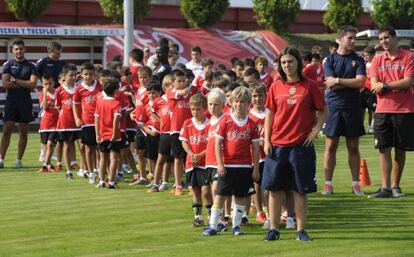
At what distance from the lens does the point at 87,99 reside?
1789 centimetres

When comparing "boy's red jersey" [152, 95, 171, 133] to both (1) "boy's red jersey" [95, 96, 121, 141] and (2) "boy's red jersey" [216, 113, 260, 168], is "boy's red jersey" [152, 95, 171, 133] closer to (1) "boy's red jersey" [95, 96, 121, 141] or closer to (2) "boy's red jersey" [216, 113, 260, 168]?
(1) "boy's red jersey" [95, 96, 121, 141]

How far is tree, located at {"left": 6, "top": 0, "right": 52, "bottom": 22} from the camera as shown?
100 ft

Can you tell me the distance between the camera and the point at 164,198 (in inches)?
615

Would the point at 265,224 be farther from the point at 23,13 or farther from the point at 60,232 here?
the point at 23,13

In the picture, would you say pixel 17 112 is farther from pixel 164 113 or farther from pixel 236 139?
pixel 236 139

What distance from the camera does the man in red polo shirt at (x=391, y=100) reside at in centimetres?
1484

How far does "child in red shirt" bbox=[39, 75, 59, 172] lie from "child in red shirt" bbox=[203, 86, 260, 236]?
7327 mm

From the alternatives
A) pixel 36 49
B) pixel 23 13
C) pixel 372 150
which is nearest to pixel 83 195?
pixel 372 150

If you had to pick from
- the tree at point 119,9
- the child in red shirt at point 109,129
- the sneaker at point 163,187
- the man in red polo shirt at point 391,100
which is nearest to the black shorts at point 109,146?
the child in red shirt at point 109,129

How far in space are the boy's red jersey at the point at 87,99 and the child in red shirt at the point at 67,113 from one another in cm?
53

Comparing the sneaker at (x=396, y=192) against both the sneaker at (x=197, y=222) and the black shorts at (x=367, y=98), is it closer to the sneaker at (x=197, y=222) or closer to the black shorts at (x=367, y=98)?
the sneaker at (x=197, y=222)

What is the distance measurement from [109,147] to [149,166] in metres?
1.26

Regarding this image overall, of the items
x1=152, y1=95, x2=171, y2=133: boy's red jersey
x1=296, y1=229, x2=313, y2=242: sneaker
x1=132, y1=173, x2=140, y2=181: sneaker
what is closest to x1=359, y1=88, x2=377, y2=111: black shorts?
x1=132, y1=173, x2=140, y2=181: sneaker

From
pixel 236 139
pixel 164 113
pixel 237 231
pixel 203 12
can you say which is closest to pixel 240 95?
pixel 236 139
